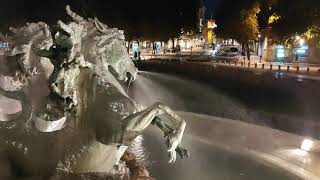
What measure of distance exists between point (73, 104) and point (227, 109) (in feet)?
38.7

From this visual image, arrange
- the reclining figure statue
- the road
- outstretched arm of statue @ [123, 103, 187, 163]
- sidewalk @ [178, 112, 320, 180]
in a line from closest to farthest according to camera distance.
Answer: outstretched arm of statue @ [123, 103, 187, 163], the reclining figure statue, sidewalk @ [178, 112, 320, 180], the road

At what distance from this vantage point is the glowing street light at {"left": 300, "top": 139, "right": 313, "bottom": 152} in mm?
10252

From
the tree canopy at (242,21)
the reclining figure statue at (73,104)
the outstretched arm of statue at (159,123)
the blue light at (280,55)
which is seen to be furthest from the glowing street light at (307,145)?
the tree canopy at (242,21)

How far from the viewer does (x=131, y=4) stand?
211ft

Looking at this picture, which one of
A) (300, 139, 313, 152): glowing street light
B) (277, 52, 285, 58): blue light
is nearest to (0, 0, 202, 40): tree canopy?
(277, 52, 285, 58): blue light

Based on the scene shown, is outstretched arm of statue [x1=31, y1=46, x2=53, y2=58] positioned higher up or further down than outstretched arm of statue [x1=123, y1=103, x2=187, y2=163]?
higher up

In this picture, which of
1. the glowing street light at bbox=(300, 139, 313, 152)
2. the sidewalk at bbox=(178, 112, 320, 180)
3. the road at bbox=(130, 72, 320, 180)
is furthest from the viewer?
the glowing street light at bbox=(300, 139, 313, 152)

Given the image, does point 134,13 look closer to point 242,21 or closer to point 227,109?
point 242,21

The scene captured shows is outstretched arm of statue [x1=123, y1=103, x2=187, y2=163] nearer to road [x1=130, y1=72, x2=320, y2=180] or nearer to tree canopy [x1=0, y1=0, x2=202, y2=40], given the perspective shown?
road [x1=130, y1=72, x2=320, y2=180]

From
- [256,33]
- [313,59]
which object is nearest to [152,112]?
[313,59]

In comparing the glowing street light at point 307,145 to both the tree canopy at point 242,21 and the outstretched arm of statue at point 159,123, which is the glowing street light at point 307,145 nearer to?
the outstretched arm of statue at point 159,123

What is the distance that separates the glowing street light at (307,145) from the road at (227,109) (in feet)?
3.45

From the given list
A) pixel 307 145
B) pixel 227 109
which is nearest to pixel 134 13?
pixel 227 109

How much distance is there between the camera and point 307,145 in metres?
10.6
